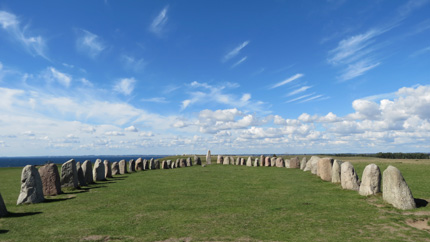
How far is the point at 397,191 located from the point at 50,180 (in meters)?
16.0

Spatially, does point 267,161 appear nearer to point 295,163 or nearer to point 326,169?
point 295,163

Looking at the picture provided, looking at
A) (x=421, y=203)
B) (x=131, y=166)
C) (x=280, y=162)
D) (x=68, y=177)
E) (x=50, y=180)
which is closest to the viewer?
(x=421, y=203)

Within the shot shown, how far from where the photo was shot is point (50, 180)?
14555 millimetres

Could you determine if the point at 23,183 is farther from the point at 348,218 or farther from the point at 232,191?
the point at 348,218

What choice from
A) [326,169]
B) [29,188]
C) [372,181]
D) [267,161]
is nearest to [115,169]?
[29,188]

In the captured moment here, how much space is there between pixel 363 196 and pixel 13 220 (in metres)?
14.1

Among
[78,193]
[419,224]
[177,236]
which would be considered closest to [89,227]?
[177,236]

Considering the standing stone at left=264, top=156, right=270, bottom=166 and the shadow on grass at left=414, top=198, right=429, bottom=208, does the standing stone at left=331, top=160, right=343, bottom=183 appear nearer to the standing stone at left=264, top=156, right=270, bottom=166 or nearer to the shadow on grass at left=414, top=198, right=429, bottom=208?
the shadow on grass at left=414, top=198, right=429, bottom=208

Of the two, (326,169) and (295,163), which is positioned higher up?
(295,163)

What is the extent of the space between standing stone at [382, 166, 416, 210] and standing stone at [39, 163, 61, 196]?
613 inches

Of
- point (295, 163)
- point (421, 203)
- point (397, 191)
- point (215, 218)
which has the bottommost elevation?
point (215, 218)

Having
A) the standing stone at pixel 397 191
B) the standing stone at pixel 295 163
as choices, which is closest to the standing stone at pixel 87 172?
the standing stone at pixel 397 191

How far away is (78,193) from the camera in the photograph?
15.3 m

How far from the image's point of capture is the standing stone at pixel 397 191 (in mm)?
10172
